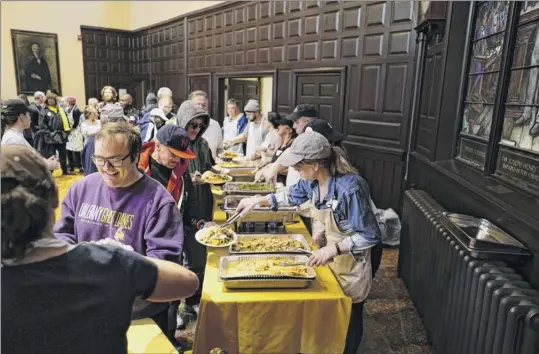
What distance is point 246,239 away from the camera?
2.44 m

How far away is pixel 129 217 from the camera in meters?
1.63

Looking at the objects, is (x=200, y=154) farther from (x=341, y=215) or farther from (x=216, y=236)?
(x=341, y=215)

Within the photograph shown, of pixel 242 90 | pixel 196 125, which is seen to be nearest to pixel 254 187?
pixel 196 125

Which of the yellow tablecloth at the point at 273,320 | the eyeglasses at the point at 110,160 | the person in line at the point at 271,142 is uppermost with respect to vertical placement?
the eyeglasses at the point at 110,160

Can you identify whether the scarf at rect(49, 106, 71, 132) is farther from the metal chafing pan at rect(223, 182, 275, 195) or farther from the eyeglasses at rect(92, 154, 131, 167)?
the eyeglasses at rect(92, 154, 131, 167)

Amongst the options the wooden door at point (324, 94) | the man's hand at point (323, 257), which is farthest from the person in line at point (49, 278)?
the wooden door at point (324, 94)

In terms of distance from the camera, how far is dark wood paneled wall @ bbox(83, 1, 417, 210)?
4.96 metres

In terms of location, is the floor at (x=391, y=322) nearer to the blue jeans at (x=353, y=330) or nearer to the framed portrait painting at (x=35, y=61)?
the blue jeans at (x=353, y=330)

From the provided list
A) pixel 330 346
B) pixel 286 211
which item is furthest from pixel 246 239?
pixel 330 346

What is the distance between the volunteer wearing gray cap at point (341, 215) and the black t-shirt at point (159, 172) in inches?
26.8

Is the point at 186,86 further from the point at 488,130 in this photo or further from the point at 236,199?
the point at 488,130

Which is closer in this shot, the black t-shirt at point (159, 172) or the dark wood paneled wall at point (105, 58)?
the black t-shirt at point (159, 172)

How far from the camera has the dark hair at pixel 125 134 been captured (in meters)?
1.60

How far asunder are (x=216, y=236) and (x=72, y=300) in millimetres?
1498
